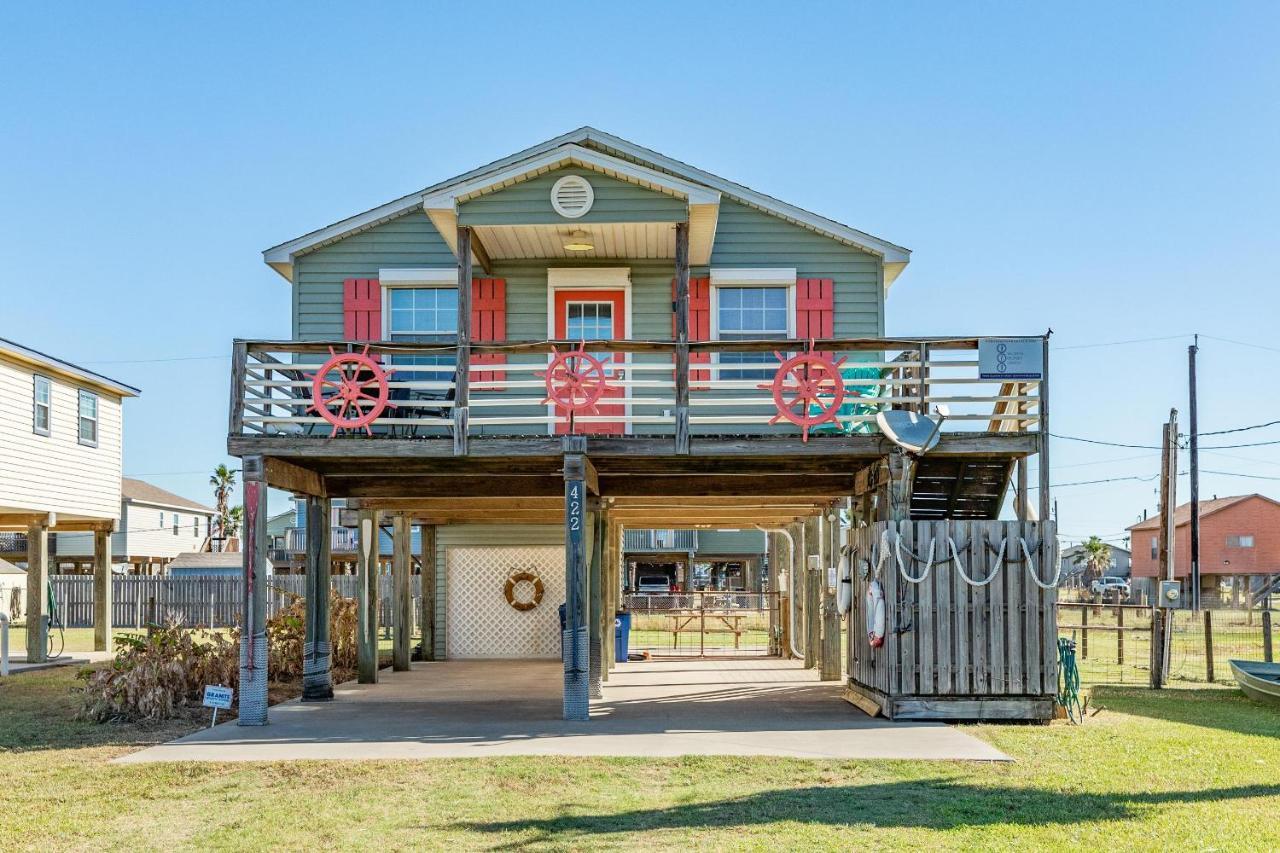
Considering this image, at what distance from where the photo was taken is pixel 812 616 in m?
19.3

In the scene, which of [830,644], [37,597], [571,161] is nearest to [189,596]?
[37,597]

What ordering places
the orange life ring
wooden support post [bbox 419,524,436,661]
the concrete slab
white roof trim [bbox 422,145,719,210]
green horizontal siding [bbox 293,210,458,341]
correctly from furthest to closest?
the orange life ring
wooden support post [bbox 419,524,436,661]
green horizontal siding [bbox 293,210,458,341]
white roof trim [bbox 422,145,719,210]
the concrete slab

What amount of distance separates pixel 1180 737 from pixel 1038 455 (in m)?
3.04

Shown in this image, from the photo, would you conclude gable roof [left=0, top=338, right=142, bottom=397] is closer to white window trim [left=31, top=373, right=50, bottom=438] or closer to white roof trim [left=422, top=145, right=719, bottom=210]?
white window trim [left=31, top=373, right=50, bottom=438]

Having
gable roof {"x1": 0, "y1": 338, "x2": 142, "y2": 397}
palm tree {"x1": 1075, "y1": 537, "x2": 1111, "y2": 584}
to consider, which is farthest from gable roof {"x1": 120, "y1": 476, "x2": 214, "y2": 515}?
palm tree {"x1": 1075, "y1": 537, "x2": 1111, "y2": 584}

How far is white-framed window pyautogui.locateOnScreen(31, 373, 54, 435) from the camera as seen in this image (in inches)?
902

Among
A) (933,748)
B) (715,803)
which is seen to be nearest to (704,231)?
(933,748)

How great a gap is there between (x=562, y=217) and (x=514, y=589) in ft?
30.6

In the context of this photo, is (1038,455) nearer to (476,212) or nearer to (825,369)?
(825,369)

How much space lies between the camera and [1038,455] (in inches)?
523

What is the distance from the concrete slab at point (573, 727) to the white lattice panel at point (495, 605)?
4.20 m

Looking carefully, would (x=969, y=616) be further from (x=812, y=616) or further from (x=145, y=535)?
(x=145, y=535)

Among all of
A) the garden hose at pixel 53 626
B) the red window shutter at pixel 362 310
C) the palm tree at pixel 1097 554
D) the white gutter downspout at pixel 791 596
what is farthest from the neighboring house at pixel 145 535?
the palm tree at pixel 1097 554

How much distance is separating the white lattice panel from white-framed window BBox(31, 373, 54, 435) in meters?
7.58
